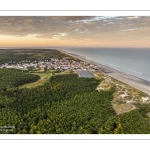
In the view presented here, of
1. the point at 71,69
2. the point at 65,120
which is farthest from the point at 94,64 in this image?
the point at 65,120

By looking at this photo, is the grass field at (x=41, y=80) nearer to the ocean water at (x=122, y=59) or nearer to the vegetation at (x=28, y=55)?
the vegetation at (x=28, y=55)

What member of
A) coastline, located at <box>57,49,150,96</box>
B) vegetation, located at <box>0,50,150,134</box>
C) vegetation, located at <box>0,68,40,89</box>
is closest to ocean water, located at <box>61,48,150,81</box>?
coastline, located at <box>57,49,150,96</box>

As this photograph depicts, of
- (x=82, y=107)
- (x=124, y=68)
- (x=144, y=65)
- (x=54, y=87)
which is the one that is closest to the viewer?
(x=82, y=107)

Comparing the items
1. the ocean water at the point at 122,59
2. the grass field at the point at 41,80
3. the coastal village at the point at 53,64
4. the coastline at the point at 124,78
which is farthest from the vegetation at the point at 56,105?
the ocean water at the point at 122,59

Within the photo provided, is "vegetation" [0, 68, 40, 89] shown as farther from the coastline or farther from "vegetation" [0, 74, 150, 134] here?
the coastline

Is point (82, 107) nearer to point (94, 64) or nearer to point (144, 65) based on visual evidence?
point (94, 64)

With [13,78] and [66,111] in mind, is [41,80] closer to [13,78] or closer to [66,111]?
[13,78]

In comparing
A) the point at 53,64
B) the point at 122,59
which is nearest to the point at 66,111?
the point at 53,64

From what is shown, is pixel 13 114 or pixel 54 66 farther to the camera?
pixel 54 66
